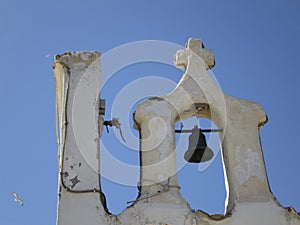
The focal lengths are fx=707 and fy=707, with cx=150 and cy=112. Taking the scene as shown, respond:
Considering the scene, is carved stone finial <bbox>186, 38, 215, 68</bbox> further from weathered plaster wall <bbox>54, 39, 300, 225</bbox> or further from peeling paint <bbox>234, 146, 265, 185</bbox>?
peeling paint <bbox>234, 146, 265, 185</bbox>

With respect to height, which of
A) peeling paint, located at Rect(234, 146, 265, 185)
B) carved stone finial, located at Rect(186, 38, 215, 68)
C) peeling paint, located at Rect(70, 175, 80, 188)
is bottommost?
peeling paint, located at Rect(70, 175, 80, 188)

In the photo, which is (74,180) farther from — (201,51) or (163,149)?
(201,51)

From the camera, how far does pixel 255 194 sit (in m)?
7.92

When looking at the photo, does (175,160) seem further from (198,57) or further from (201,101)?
(198,57)

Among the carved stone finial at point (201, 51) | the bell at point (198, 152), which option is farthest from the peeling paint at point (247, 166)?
the carved stone finial at point (201, 51)

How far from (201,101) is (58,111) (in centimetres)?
175

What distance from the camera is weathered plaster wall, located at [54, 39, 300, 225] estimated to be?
24.7 ft

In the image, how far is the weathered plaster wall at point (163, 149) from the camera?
24.7 ft

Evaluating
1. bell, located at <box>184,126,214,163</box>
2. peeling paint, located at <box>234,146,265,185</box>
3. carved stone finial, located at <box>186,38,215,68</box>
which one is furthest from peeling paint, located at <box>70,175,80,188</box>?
carved stone finial, located at <box>186,38,215,68</box>

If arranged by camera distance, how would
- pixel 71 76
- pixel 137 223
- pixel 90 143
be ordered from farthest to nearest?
pixel 71 76
pixel 90 143
pixel 137 223

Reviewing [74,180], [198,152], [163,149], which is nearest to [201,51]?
[198,152]

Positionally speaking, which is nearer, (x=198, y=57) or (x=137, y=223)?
(x=137, y=223)

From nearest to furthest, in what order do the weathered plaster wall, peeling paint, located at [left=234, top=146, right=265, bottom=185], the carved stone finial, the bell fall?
the weathered plaster wall
peeling paint, located at [left=234, top=146, right=265, bottom=185]
the bell
the carved stone finial

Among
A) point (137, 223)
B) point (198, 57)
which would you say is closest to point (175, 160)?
point (137, 223)
